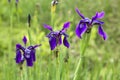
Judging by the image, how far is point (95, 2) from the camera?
5969 millimetres

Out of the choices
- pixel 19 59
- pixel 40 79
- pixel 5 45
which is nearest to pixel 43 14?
pixel 5 45

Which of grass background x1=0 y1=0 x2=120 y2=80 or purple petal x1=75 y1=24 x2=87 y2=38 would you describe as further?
grass background x1=0 y1=0 x2=120 y2=80

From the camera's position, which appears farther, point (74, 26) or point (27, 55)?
point (74, 26)

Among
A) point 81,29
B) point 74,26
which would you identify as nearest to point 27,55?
Result: point 81,29

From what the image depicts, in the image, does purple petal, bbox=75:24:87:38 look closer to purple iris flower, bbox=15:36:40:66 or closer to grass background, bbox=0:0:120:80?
purple iris flower, bbox=15:36:40:66

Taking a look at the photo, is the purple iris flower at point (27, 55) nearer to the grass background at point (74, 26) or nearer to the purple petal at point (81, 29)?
the purple petal at point (81, 29)

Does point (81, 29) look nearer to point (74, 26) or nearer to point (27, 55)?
point (27, 55)

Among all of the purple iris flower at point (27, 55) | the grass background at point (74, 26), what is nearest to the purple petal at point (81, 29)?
the purple iris flower at point (27, 55)

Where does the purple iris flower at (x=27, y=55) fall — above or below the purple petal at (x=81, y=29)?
below

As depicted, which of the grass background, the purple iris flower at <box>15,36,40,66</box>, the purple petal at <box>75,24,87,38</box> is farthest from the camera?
the grass background

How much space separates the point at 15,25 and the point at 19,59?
3.53 meters

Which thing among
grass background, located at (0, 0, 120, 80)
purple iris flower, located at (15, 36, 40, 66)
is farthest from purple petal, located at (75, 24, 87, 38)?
grass background, located at (0, 0, 120, 80)

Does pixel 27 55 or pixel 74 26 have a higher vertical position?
pixel 74 26

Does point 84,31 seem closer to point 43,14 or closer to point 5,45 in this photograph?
point 5,45
